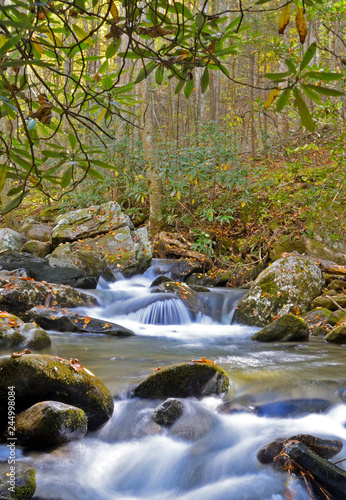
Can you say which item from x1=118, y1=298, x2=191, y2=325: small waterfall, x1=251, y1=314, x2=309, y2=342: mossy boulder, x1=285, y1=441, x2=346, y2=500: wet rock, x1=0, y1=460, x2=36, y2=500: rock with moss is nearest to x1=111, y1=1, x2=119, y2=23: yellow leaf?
x1=0, y1=460, x2=36, y2=500: rock with moss

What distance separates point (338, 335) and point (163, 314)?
11.3ft

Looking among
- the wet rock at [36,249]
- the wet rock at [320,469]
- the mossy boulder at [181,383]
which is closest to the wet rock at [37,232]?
the wet rock at [36,249]

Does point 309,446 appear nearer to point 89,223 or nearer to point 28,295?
point 28,295

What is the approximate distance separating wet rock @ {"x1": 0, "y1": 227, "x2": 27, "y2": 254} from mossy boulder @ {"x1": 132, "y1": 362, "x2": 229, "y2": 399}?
8.15 m

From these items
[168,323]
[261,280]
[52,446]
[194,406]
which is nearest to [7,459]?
[52,446]

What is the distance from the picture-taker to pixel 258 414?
4238 mm

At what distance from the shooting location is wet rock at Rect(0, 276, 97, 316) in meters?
7.43

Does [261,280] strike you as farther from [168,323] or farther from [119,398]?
[119,398]

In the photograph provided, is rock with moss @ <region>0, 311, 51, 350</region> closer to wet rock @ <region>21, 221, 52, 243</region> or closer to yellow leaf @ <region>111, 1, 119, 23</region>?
yellow leaf @ <region>111, 1, 119, 23</region>

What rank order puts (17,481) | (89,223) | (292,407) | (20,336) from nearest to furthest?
(17,481) < (292,407) < (20,336) < (89,223)

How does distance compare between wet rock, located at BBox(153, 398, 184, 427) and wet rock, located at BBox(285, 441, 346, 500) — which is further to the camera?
wet rock, located at BBox(153, 398, 184, 427)

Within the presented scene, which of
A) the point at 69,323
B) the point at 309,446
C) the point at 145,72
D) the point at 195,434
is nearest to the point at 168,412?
the point at 195,434

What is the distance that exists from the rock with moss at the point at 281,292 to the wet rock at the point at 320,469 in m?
5.24

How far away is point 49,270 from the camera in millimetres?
9312
